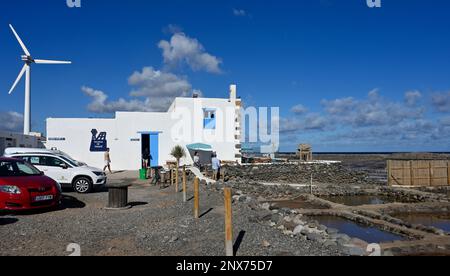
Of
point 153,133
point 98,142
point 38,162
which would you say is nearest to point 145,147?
point 153,133

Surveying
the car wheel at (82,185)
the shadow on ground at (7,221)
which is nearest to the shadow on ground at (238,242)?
the shadow on ground at (7,221)

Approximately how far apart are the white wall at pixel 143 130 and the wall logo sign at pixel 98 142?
0.23 m

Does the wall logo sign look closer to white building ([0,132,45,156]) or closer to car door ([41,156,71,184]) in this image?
white building ([0,132,45,156])

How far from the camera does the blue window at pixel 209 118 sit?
1088 inches

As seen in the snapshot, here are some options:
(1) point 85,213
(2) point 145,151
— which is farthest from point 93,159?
(1) point 85,213

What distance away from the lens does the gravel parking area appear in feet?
22.0

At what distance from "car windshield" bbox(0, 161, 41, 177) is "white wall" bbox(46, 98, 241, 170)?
14874 millimetres

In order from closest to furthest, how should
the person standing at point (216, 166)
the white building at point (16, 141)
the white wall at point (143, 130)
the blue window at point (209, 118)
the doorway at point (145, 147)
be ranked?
the person standing at point (216, 166) < the white building at point (16, 141) < the white wall at point (143, 130) < the doorway at point (145, 147) < the blue window at point (209, 118)

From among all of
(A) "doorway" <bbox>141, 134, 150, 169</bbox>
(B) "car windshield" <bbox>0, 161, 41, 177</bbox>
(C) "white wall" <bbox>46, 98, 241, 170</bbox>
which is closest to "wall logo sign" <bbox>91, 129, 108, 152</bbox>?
(C) "white wall" <bbox>46, 98, 241, 170</bbox>

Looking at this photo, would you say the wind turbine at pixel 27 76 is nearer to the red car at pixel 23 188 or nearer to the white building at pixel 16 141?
the white building at pixel 16 141
